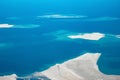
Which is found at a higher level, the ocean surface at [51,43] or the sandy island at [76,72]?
the ocean surface at [51,43]

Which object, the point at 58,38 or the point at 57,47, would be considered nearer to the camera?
the point at 57,47

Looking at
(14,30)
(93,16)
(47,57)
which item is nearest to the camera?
(47,57)

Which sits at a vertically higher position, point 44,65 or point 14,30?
point 14,30

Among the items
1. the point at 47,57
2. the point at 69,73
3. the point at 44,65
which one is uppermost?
the point at 47,57

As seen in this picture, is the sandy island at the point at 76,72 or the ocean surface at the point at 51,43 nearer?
the sandy island at the point at 76,72

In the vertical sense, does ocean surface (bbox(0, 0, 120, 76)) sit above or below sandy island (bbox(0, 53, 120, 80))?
above

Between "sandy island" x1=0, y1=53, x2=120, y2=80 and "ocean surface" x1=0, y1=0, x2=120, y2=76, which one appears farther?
"ocean surface" x1=0, y1=0, x2=120, y2=76

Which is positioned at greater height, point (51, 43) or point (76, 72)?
point (51, 43)

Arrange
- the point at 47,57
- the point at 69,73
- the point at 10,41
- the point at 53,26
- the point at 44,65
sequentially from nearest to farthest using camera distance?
the point at 69,73 → the point at 44,65 → the point at 47,57 → the point at 10,41 → the point at 53,26

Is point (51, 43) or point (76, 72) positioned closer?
point (76, 72)

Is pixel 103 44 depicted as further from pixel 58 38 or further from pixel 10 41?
pixel 10 41

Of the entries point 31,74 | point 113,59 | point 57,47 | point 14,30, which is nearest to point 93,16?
point 14,30
